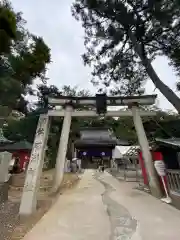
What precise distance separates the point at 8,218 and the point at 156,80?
7.56 meters

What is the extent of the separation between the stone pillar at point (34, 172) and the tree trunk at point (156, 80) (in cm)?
478

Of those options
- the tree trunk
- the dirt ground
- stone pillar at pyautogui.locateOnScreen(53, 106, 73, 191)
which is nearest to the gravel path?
the dirt ground

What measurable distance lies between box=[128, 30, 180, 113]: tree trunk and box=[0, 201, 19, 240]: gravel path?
674cm

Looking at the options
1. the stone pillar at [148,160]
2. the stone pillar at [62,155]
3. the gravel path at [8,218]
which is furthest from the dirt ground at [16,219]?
the stone pillar at [148,160]

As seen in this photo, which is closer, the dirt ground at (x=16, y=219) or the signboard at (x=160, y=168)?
the dirt ground at (x=16, y=219)

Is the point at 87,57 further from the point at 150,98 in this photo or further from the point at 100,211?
the point at 100,211

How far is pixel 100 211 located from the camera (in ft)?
23.1

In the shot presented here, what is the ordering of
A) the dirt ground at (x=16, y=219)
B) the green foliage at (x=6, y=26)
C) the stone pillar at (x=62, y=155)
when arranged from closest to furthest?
the dirt ground at (x=16, y=219) < the green foliage at (x=6, y=26) < the stone pillar at (x=62, y=155)

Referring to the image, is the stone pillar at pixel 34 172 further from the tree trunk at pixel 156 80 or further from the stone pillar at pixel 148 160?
the tree trunk at pixel 156 80

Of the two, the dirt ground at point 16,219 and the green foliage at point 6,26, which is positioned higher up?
the green foliage at point 6,26

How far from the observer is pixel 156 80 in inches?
411

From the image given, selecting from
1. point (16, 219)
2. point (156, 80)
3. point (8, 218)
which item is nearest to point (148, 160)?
point (156, 80)

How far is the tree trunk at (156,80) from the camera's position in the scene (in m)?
9.68

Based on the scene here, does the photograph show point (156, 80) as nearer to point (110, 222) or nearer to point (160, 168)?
point (160, 168)
